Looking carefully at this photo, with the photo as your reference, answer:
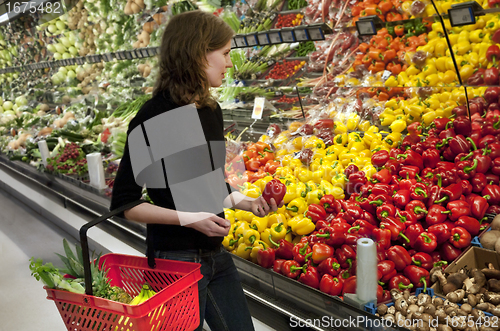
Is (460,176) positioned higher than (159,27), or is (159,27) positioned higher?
(159,27)

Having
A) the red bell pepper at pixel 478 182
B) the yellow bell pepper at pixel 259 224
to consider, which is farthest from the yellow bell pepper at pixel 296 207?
the red bell pepper at pixel 478 182

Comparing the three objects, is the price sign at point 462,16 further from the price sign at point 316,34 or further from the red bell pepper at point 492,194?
the red bell pepper at point 492,194

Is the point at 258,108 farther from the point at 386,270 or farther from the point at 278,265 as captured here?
the point at 386,270

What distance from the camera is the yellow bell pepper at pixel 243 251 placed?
2.54 meters

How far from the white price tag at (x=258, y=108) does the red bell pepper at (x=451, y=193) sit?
2.08 meters

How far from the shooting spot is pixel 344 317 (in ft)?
6.13

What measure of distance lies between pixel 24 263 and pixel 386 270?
11.7 feet

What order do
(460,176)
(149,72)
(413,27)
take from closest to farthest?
(460,176) → (413,27) → (149,72)

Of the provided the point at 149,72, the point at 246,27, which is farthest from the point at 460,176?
the point at 149,72

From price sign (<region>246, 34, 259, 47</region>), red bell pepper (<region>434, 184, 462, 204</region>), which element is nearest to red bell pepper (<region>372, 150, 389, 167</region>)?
red bell pepper (<region>434, 184, 462, 204</region>)

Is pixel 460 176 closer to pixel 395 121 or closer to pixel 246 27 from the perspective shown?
pixel 395 121

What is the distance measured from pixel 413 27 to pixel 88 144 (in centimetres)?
412

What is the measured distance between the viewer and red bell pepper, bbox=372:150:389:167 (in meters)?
2.94

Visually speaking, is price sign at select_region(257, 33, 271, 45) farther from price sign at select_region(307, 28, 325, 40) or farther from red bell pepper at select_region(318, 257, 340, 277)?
red bell pepper at select_region(318, 257, 340, 277)
